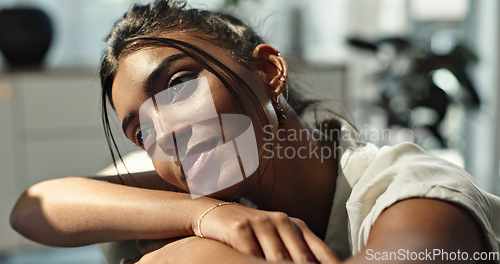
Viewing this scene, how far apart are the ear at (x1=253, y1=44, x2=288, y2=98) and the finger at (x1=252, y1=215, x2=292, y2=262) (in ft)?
0.63

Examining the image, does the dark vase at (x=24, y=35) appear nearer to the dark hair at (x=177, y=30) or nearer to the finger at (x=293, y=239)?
the dark hair at (x=177, y=30)

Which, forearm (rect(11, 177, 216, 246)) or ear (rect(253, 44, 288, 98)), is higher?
ear (rect(253, 44, 288, 98))

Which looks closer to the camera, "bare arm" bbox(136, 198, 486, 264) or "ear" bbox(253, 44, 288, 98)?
"bare arm" bbox(136, 198, 486, 264)

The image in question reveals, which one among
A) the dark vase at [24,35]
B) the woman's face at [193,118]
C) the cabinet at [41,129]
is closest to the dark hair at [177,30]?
the woman's face at [193,118]

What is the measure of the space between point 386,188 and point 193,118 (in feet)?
0.66

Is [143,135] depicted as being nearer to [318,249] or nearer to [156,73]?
[156,73]

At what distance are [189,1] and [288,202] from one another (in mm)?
280

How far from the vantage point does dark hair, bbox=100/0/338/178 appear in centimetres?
61

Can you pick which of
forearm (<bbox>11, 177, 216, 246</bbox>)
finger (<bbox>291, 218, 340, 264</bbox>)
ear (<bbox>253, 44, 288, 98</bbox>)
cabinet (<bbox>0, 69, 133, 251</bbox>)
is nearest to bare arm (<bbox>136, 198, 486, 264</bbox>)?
finger (<bbox>291, 218, 340, 264</bbox>)

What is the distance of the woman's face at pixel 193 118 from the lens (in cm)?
57

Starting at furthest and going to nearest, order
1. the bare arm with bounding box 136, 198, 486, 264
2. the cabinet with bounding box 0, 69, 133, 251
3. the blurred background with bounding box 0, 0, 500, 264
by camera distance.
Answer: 1. the cabinet with bounding box 0, 69, 133, 251
2. the blurred background with bounding box 0, 0, 500, 264
3. the bare arm with bounding box 136, 198, 486, 264

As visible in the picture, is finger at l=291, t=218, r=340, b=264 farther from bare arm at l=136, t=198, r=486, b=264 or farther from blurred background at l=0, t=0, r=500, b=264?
blurred background at l=0, t=0, r=500, b=264

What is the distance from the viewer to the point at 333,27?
114 inches

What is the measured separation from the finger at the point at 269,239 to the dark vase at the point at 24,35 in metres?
1.95
